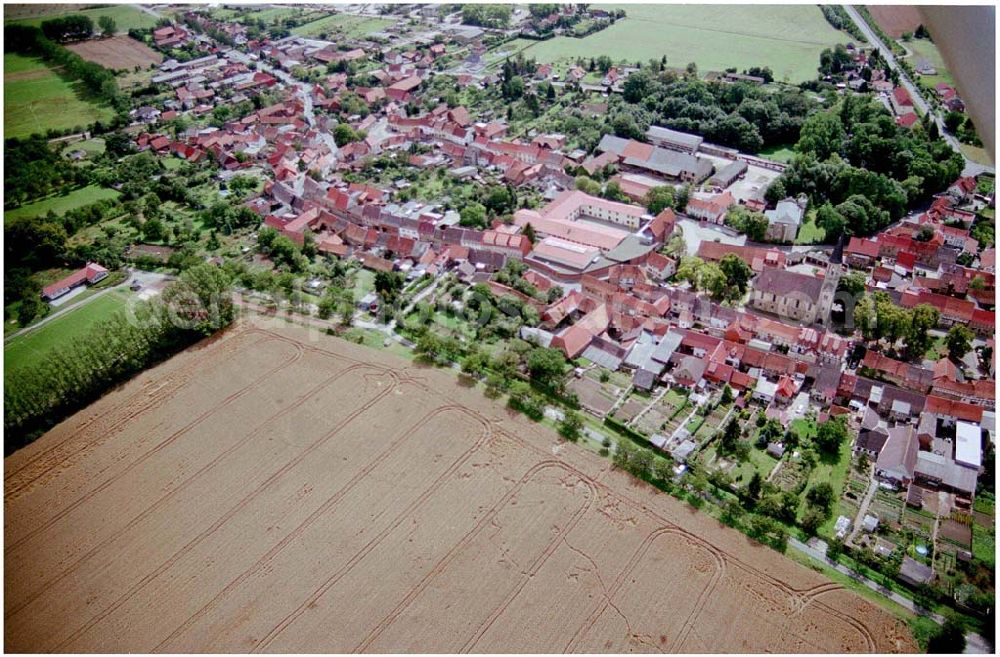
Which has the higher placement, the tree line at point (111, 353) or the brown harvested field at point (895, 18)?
the brown harvested field at point (895, 18)

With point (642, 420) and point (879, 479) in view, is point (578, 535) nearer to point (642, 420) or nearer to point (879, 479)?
point (642, 420)

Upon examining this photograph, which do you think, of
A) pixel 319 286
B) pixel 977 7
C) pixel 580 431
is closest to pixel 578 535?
pixel 580 431

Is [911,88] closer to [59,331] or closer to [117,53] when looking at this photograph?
[59,331]

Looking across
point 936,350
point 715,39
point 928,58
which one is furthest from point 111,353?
point 928,58

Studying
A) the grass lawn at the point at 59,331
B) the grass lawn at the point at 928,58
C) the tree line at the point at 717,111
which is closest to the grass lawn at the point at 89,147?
the grass lawn at the point at 59,331

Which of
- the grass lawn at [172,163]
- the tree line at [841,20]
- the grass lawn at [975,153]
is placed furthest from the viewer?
the tree line at [841,20]

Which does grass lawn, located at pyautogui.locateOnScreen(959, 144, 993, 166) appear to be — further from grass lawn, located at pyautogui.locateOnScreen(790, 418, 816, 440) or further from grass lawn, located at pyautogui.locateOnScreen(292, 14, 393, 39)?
grass lawn, located at pyautogui.locateOnScreen(292, 14, 393, 39)

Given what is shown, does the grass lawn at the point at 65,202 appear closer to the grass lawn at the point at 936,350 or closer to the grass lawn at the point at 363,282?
the grass lawn at the point at 363,282
